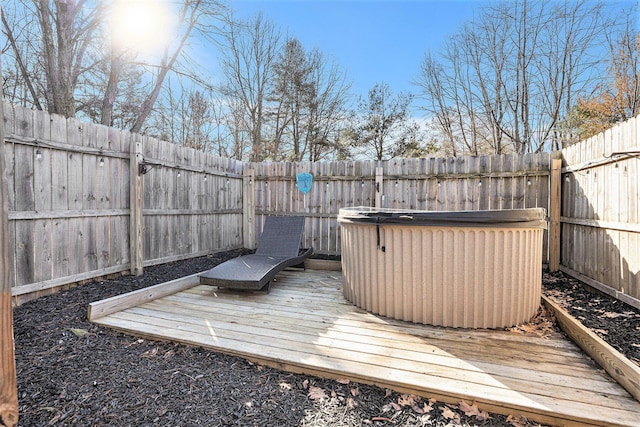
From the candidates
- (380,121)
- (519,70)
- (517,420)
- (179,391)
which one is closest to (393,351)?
(517,420)

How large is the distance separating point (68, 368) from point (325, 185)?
176 inches

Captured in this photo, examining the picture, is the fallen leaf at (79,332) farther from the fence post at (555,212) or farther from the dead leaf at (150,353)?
the fence post at (555,212)

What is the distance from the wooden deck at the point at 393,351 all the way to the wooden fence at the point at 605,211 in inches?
52.6

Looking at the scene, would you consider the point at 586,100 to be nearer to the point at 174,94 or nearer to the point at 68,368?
the point at 68,368

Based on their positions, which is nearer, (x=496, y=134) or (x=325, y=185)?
(x=325, y=185)

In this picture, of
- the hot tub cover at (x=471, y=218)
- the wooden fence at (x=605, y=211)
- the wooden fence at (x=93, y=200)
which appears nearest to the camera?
the hot tub cover at (x=471, y=218)

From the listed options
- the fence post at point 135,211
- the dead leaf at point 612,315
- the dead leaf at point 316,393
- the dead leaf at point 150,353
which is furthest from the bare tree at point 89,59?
the dead leaf at point 612,315

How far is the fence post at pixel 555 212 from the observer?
15.1ft

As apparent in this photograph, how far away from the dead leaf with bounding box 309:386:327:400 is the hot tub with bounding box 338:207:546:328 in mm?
1190

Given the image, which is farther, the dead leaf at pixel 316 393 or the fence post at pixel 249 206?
the fence post at pixel 249 206

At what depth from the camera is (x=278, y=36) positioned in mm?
11320

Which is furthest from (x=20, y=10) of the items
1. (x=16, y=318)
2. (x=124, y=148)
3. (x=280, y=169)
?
(x=16, y=318)

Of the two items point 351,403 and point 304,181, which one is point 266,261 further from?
point 351,403

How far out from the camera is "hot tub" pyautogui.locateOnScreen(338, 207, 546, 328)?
8.81ft
